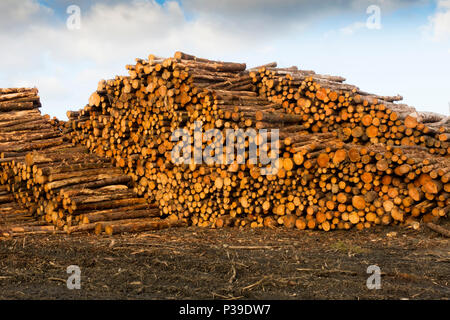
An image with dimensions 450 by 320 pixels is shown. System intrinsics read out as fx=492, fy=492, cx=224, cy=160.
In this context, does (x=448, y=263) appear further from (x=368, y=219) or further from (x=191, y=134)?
(x=191, y=134)

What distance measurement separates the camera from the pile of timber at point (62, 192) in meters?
9.12

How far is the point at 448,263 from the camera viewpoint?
6254 millimetres

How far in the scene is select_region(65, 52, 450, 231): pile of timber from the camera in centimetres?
796

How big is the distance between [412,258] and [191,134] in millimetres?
4560

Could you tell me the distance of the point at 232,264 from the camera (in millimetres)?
5957

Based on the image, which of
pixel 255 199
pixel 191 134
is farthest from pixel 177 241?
pixel 191 134
